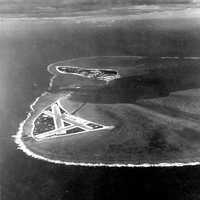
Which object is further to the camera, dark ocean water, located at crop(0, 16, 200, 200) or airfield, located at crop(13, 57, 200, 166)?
airfield, located at crop(13, 57, 200, 166)

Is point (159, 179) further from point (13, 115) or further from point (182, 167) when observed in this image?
point (13, 115)

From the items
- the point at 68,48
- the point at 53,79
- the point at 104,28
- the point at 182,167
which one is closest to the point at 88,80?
the point at 53,79

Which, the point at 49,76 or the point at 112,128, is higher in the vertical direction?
the point at 49,76

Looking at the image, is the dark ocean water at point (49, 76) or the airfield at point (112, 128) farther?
the airfield at point (112, 128)
